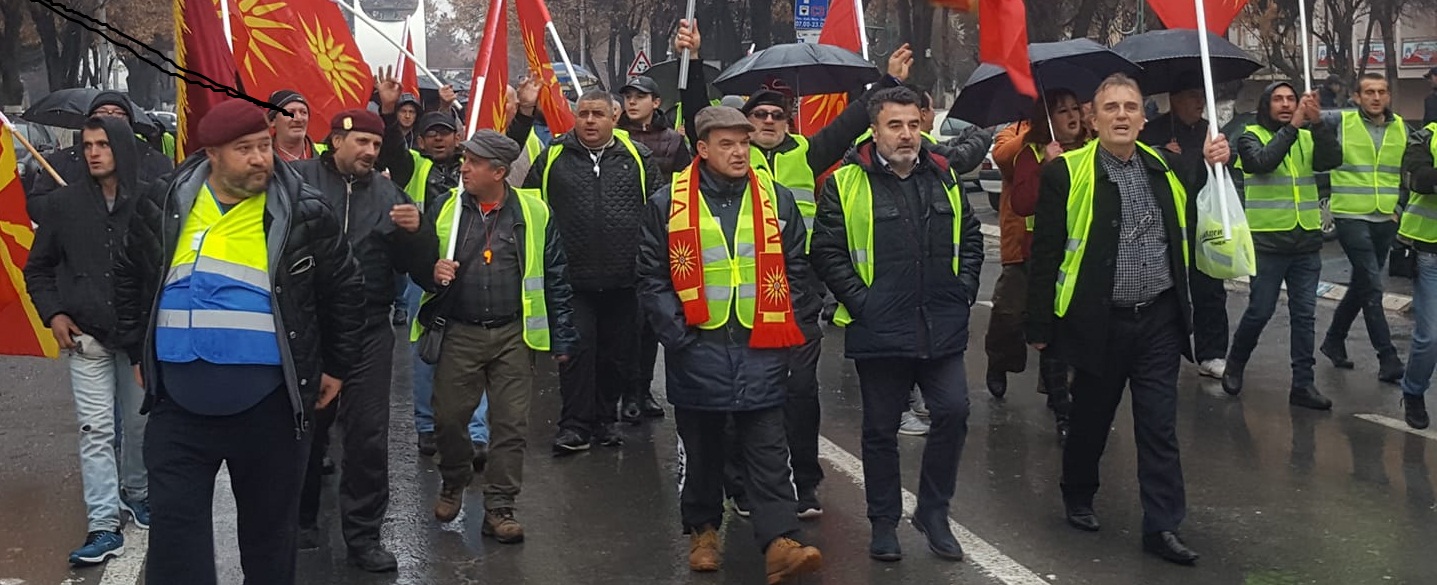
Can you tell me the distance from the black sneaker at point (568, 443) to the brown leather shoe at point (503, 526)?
1.54 m

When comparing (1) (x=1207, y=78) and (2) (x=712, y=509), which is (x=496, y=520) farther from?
(1) (x=1207, y=78)

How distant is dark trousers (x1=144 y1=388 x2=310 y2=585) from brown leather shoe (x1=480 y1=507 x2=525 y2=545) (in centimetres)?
177

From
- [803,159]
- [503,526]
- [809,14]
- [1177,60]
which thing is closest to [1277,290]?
[1177,60]

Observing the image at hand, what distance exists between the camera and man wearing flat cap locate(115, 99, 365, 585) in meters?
4.81

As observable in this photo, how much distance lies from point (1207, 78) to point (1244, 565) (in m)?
2.07

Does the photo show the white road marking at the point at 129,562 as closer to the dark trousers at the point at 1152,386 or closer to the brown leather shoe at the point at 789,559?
the brown leather shoe at the point at 789,559

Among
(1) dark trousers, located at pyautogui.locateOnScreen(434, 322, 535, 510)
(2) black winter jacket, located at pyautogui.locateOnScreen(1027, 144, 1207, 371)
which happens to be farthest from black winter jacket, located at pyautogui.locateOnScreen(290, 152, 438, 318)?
(2) black winter jacket, located at pyautogui.locateOnScreen(1027, 144, 1207, 371)

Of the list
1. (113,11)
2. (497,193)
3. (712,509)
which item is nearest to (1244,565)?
(712,509)

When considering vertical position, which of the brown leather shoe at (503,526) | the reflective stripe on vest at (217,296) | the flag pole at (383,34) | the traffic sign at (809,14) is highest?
the traffic sign at (809,14)

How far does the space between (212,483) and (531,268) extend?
89.2 inches

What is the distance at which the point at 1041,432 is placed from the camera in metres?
8.88

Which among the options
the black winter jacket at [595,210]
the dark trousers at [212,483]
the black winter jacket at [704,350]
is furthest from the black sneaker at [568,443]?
the dark trousers at [212,483]

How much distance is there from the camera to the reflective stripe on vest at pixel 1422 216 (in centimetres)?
881

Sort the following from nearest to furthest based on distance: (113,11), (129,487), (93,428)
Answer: (93,428) → (129,487) → (113,11)
